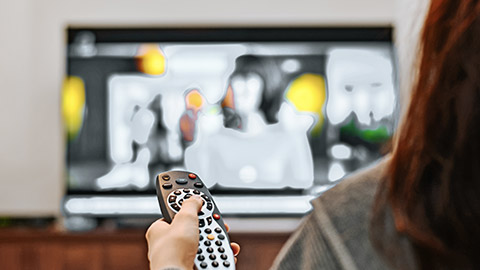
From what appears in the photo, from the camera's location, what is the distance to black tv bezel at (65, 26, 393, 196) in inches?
115

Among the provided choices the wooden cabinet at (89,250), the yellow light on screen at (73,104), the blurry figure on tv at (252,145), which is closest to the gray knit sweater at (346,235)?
the wooden cabinet at (89,250)

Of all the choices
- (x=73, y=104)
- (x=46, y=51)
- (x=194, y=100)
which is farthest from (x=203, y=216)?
(x=46, y=51)

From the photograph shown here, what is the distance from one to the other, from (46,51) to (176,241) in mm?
2780

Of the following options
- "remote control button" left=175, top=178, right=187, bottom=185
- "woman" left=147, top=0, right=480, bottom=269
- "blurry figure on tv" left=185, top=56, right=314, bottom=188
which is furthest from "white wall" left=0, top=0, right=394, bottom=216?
"woman" left=147, top=0, right=480, bottom=269

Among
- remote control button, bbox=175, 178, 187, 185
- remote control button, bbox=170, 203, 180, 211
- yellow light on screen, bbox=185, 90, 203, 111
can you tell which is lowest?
remote control button, bbox=170, 203, 180, 211

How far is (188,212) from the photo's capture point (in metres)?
0.65

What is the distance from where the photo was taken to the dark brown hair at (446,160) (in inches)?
18.0

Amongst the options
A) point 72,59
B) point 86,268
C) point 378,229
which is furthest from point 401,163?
point 72,59

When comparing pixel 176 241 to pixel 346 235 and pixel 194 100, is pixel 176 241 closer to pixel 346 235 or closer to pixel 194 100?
pixel 346 235

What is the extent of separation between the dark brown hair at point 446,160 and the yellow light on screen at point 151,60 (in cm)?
250

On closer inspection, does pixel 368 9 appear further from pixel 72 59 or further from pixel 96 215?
pixel 96 215

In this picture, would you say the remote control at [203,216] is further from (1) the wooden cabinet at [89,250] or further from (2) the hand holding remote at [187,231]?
(1) the wooden cabinet at [89,250]

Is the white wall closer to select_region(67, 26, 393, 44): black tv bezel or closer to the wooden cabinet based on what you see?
select_region(67, 26, 393, 44): black tv bezel

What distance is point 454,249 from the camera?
458 mm
